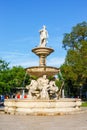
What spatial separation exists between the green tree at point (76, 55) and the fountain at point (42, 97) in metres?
25.5

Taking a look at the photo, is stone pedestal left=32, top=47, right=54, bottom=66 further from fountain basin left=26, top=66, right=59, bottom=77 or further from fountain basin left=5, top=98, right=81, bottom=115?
fountain basin left=5, top=98, right=81, bottom=115

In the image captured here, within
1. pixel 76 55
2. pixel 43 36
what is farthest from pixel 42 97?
pixel 76 55

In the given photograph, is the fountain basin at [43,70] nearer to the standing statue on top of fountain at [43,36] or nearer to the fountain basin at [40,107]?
the standing statue on top of fountain at [43,36]

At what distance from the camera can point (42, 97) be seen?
22.9 meters

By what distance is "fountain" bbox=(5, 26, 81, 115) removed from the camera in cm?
1970

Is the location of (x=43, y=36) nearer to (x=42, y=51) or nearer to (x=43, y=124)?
(x=42, y=51)

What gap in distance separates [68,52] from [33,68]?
2975 cm

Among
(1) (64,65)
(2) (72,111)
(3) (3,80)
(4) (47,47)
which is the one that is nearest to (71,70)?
(1) (64,65)

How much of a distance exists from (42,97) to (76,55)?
29.4m

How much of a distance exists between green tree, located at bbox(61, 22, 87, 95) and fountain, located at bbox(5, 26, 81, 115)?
25.5m

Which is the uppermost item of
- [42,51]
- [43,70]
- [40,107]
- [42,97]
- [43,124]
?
[42,51]

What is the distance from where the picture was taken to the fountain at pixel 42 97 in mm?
19703

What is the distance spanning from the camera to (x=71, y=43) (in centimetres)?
5441

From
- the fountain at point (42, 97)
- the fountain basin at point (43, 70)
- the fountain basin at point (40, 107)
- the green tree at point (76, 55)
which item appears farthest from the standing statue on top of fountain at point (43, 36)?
the green tree at point (76, 55)
